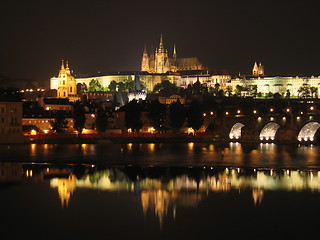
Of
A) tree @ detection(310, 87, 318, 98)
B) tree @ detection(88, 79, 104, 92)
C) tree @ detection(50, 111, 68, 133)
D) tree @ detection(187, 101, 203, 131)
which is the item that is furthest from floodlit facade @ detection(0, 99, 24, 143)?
tree @ detection(310, 87, 318, 98)

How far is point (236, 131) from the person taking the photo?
67.9 metres

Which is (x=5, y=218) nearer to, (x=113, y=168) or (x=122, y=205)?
(x=122, y=205)

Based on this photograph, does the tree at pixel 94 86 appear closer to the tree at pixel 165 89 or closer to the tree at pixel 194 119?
the tree at pixel 165 89

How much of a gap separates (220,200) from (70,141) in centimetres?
3676

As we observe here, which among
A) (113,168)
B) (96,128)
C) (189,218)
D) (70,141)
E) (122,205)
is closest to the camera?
(189,218)

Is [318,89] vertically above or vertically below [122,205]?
above

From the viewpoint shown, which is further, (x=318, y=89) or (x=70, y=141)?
(x=318, y=89)

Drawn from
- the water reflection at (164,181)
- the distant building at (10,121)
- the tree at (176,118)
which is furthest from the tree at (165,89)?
the water reflection at (164,181)

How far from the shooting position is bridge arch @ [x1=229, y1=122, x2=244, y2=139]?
219 feet

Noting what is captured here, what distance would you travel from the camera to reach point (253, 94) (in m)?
149

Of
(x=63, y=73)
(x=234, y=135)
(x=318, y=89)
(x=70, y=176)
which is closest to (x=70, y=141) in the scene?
(x=234, y=135)

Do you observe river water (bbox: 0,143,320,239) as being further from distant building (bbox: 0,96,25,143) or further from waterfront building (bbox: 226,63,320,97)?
waterfront building (bbox: 226,63,320,97)

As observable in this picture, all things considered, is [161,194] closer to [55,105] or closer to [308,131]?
[308,131]

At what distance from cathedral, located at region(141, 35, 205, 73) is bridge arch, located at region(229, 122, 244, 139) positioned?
113 m
